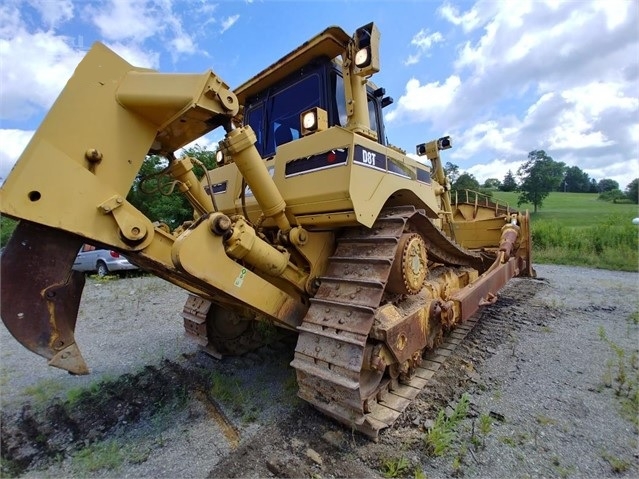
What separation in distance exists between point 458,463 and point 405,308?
3.80 feet

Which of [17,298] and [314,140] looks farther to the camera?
[314,140]

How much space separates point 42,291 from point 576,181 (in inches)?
3228

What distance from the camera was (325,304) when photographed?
106 inches

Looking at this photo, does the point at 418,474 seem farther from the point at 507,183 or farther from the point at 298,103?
the point at 507,183

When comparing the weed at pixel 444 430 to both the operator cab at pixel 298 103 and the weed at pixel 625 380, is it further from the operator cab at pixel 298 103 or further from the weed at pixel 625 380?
the operator cab at pixel 298 103

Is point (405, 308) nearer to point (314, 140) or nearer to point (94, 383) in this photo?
point (314, 140)

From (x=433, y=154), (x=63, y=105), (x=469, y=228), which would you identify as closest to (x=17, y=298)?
(x=63, y=105)

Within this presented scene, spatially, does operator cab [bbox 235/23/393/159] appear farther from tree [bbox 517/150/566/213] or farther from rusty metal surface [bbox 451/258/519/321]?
tree [bbox 517/150/566/213]

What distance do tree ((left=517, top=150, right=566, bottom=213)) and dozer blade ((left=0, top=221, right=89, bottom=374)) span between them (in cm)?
3857

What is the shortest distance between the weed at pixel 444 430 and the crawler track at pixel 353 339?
0.82 ft

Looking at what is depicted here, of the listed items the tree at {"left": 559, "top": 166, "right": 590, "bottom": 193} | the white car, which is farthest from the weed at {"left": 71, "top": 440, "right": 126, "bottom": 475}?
the tree at {"left": 559, "top": 166, "right": 590, "bottom": 193}

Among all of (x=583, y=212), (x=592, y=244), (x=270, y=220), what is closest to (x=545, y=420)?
(x=270, y=220)

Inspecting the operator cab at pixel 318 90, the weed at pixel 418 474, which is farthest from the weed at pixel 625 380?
the operator cab at pixel 318 90

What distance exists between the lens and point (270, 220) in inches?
117
